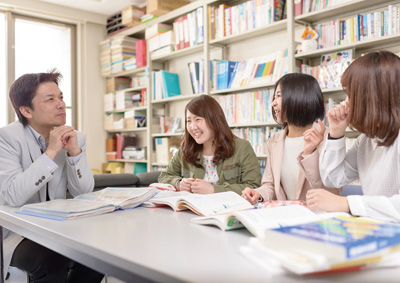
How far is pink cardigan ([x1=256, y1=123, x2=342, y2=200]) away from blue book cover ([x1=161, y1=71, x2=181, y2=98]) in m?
2.44

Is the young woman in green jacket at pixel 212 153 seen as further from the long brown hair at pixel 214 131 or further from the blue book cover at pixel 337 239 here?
the blue book cover at pixel 337 239

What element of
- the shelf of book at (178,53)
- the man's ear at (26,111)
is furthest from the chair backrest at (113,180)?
the shelf of book at (178,53)

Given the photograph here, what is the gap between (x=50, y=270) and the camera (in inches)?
57.7

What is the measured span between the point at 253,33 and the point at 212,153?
175cm

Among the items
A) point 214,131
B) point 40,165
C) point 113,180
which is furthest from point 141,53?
point 40,165

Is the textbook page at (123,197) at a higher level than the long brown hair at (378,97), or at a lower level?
lower

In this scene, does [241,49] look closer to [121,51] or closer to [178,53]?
[178,53]

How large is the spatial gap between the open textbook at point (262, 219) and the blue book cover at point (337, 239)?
4.6 inches

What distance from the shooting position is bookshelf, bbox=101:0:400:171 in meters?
2.78

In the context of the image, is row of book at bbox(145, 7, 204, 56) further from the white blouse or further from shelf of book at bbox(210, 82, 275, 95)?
the white blouse

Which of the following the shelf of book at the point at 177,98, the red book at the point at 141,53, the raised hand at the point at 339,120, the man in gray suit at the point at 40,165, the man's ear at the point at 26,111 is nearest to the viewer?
the raised hand at the point at 339,120

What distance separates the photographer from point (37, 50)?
4906 millimetres

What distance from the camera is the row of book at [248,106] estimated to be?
3.22m

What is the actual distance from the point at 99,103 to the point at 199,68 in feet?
6.25
